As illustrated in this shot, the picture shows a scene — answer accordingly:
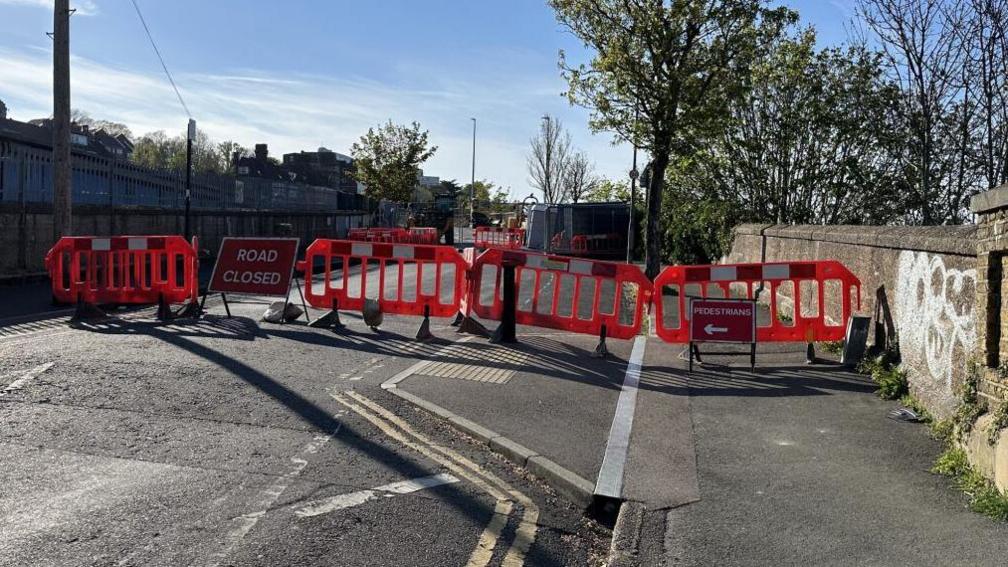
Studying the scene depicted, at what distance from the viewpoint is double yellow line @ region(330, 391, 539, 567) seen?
Answer: 4.44 m

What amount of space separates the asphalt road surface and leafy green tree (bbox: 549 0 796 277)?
1064cm

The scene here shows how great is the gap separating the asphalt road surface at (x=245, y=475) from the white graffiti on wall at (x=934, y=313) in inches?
144

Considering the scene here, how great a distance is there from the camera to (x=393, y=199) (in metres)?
63.2

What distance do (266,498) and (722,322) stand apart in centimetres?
631

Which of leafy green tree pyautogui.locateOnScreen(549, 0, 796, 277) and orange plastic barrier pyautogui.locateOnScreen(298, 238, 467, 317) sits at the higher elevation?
leafy green tree pyautogui.locateOnScreen(549, 0, 796, 277)

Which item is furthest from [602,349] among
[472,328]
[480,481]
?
[480,481]

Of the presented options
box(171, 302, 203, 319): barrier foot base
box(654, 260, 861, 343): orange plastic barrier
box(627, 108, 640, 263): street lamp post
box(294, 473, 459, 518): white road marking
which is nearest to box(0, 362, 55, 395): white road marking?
box(171, 302, 203, 319): barrier foot base

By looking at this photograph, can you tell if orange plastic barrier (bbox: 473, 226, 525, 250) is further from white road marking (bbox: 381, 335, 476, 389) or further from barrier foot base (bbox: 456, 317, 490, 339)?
white road marking (bbox: 381, 335, 476, 389)

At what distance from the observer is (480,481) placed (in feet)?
18.2

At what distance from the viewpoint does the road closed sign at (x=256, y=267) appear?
12211 mm

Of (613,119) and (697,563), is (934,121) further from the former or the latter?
(697,563)

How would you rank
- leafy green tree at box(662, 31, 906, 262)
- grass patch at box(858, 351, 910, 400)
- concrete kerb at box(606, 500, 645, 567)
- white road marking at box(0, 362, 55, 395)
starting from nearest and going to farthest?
1. concrete kerb at box(606, 500, 645, 567)
2. white road marking at box(0, 362, 55, 395)
3. grass patch at box(858, 351, 910, 400)
4. leafy green tree at box(662, 31, 906, 262)

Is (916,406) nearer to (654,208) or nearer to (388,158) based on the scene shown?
(654,208)

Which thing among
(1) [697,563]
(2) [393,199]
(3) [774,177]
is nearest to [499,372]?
(1) [697,563]
